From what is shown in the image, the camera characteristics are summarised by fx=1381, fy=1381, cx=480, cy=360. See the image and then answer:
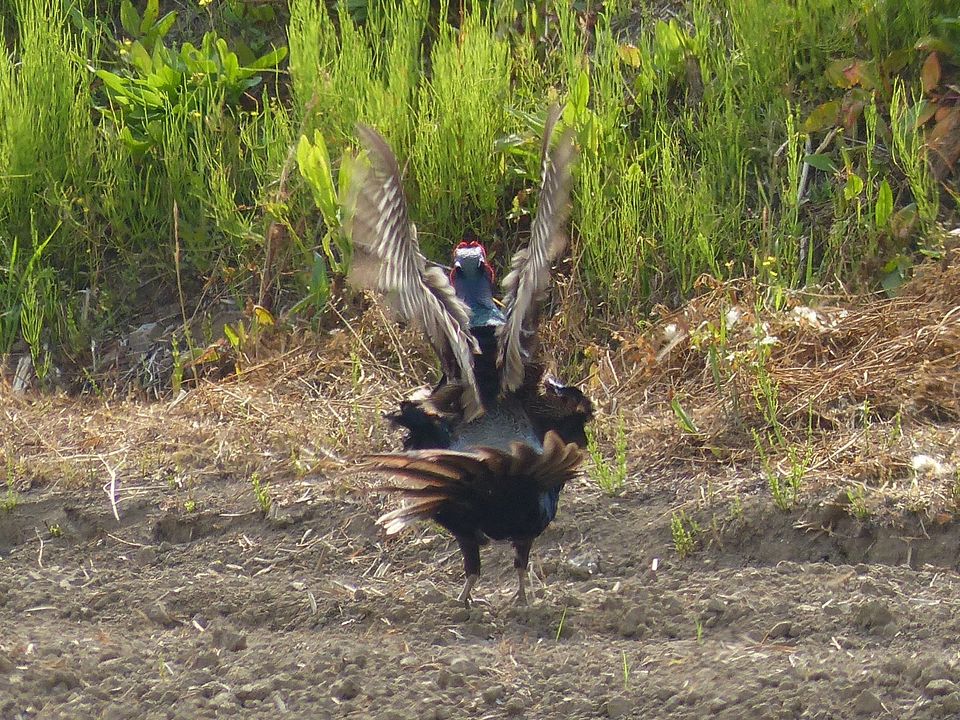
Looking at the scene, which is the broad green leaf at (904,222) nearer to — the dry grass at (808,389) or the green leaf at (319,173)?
the dry grass at (808,389)

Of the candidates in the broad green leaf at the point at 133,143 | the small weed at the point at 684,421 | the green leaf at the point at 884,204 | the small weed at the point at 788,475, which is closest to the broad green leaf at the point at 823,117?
the green leaf at the point at 884,204

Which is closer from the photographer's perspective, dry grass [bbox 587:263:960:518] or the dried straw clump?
dry grass [bbox 587:263:960:518]

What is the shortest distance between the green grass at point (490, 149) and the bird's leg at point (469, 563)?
1633 millimetres

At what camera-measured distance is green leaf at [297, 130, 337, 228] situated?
5.04 metres

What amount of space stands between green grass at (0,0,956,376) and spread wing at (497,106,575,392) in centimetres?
149

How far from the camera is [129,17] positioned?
6.21m

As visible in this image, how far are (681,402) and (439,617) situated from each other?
4.29 feet

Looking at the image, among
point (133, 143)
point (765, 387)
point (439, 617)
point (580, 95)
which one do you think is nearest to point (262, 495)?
point (439, 617)

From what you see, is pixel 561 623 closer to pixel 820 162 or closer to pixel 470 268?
pixel 470 268

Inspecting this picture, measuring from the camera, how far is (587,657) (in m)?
3.32

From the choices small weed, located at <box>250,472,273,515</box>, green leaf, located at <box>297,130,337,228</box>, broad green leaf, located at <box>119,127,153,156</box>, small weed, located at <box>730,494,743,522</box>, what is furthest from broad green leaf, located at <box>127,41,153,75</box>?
small weed, located at <box>730,494,743,522</box>

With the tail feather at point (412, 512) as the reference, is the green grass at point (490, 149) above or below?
above

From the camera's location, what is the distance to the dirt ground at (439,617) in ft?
10.3

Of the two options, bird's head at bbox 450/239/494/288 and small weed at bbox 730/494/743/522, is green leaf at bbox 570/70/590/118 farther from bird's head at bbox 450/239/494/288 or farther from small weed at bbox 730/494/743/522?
small weed at bbox 730/494/743/522
